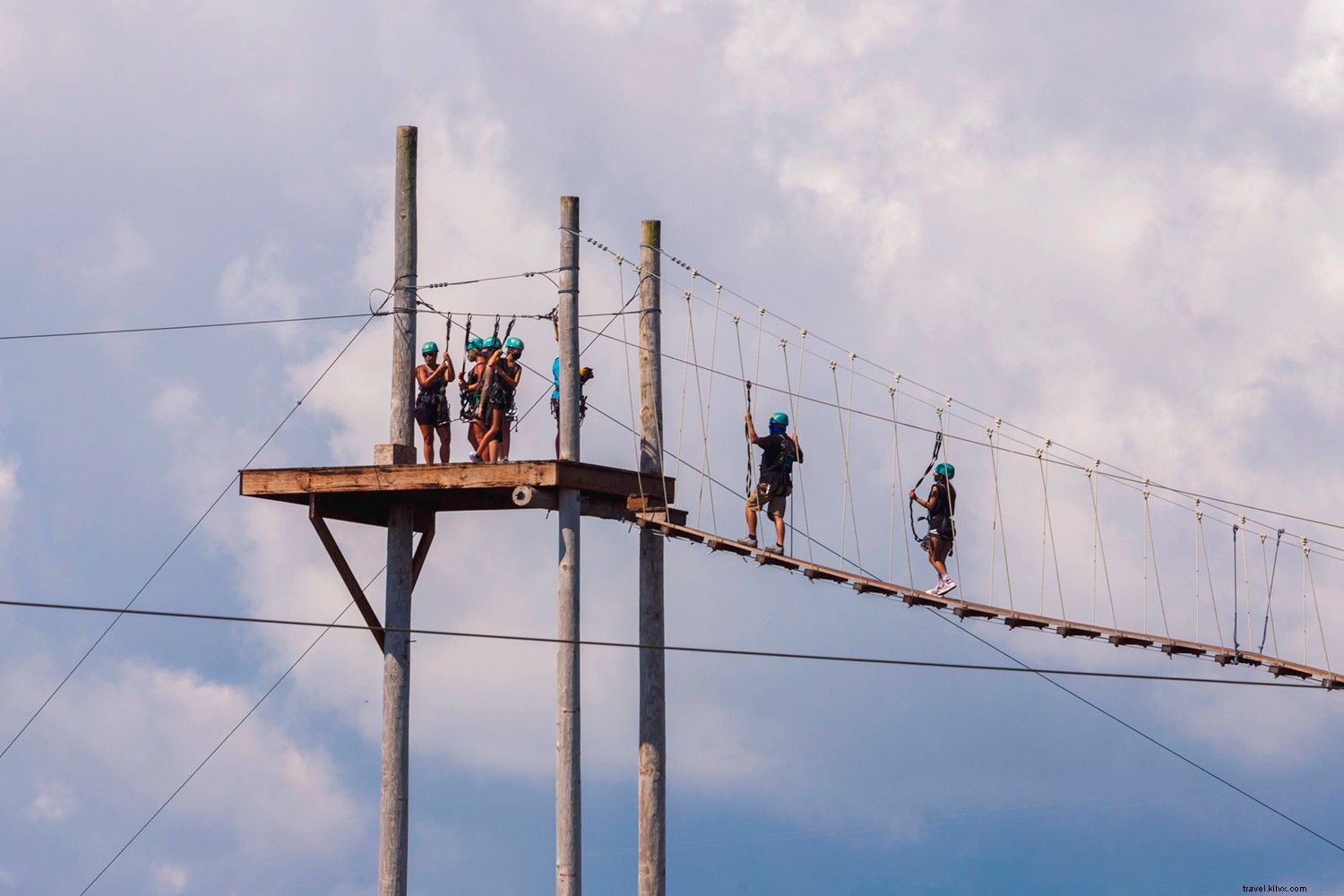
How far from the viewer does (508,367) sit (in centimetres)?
3841

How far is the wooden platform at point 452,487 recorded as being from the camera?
122 feet

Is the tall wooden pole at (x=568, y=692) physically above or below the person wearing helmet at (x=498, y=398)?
below

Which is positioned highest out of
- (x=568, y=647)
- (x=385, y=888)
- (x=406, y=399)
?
(x=406, y=399)

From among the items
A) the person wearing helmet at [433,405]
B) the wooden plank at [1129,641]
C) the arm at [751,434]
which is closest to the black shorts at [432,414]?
the person wearing helmet at [433,405]

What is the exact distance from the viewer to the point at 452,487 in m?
37.4

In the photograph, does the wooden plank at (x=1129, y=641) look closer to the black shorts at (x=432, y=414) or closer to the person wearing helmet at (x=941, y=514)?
the person wearing helmet at (x=941, y=514)

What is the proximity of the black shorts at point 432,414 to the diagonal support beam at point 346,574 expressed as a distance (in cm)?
159

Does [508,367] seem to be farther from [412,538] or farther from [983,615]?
[983,615]

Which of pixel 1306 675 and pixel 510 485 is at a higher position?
pixel 510 485

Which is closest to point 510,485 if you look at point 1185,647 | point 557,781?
point 557,781

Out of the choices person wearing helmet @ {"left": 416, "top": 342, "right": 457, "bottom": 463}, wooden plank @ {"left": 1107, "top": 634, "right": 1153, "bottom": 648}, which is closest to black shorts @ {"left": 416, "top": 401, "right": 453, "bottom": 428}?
person wearing helmet @ {"left": 416, "top": 342, "right": 457, "bottom": 463}

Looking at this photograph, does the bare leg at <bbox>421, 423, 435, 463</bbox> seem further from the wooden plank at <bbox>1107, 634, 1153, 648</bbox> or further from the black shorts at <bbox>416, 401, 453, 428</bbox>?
the wooden plank at <bbox>1107, 634, 1153, 648</bbox>

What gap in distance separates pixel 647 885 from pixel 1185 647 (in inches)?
271

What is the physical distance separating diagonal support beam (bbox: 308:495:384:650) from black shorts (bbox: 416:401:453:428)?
1.59m
